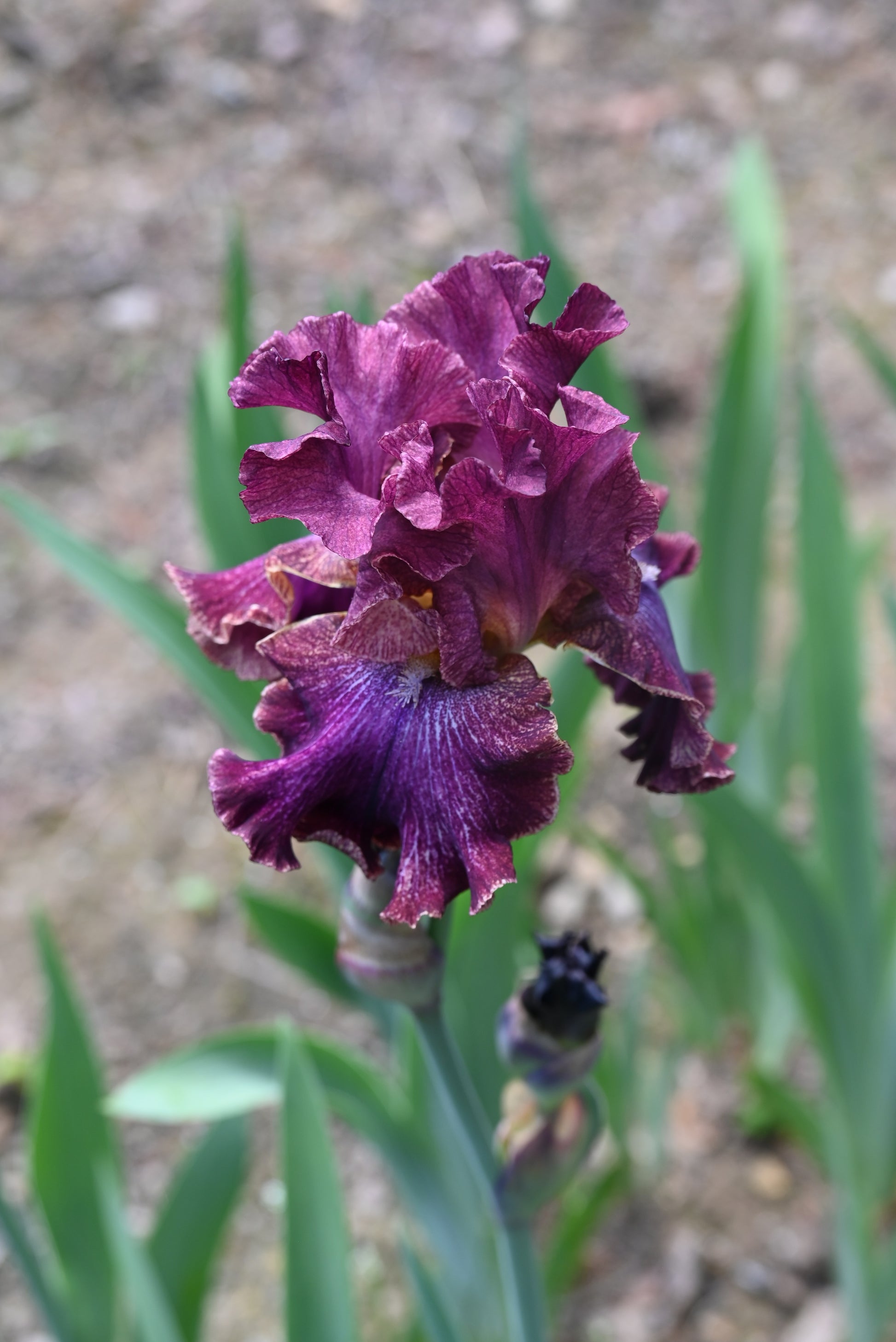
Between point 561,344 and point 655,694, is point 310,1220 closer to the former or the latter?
point 655,694

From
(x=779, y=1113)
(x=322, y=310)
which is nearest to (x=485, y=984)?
(x=779, y=1113)

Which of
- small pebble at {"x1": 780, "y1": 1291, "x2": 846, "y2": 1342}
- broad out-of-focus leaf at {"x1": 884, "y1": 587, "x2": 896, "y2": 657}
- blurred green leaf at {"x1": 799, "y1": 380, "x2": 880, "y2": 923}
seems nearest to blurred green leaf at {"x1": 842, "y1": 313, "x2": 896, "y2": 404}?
blurred green leaf at {"x1": 799, "y1": 380, "x2": 880, "y2": 923}

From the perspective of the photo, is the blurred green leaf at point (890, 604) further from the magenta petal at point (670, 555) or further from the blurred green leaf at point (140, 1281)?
the blurred green leaf at point (140, 1281)

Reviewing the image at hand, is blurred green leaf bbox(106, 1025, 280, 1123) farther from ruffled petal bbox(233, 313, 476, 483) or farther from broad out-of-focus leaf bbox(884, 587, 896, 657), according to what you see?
broad out-of-focus leaf bbox(884, 587, 896, 657)

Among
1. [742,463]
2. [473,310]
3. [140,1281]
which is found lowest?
[140,1281]

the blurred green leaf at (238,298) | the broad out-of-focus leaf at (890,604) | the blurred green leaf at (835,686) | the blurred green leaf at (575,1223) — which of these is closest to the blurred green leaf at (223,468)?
the blurred green leaf at (238,298)

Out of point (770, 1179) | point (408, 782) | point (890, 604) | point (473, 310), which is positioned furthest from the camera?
point (770, 1179)
